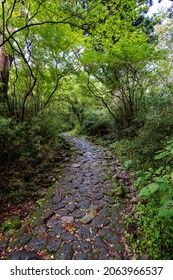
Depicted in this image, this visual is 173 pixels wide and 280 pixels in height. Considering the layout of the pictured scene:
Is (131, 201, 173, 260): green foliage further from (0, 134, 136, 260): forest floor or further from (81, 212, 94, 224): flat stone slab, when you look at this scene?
(81, 212, 94, 224): flat stone slab

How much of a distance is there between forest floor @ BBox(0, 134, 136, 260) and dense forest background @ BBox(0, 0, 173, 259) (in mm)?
271

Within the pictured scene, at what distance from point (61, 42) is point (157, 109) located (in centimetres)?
410

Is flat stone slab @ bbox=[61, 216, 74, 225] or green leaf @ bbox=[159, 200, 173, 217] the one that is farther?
flat stone slab @ bbox=[61, 216, 74, 225]

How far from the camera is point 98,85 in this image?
8.77 m

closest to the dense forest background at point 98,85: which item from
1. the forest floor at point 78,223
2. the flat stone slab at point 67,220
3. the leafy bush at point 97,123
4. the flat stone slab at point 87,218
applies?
the forest floor at point 78,223

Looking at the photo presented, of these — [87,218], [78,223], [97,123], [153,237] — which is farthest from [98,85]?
[153,237]

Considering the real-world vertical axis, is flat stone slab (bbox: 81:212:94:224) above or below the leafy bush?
below

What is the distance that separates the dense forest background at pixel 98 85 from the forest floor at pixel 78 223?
27 cm

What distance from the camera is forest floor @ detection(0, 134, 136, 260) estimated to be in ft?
6.68

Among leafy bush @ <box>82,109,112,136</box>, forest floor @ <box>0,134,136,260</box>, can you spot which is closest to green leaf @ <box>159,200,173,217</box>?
forest floor @ <box>0,134,136,260</box>

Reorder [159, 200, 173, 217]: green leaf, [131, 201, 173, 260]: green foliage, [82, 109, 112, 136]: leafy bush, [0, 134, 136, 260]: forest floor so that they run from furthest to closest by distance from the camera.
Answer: [82, 109, 112, 136]: leafy bush < [0, 134, 136, 260]: forest floor < [131, 201, 173, 260]: green foliage < [159, 200, 173, 217]: green leaf

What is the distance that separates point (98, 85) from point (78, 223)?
7.82 meters

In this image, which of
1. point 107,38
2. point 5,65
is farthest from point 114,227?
point 5,65

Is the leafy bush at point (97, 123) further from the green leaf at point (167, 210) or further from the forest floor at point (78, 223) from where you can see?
the green leaf at point (167, 210)
